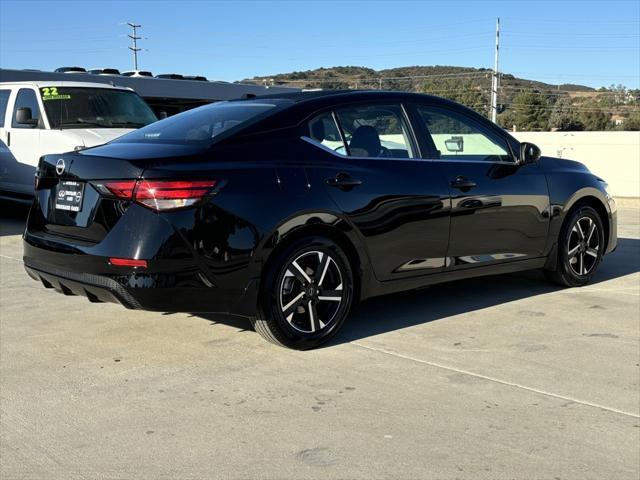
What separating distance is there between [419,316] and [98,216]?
2535mm

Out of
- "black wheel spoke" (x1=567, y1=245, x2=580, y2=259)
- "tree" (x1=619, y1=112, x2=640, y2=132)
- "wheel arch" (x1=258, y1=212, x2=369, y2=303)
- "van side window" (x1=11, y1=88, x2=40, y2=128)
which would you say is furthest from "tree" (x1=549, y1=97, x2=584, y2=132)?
"wheel arch" (x1=258, y1=212, x2=369, y2=303)

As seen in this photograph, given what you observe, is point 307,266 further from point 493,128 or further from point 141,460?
point 493,128

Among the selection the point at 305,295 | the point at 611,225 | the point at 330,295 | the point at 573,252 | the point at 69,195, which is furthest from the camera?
the point at 611,225

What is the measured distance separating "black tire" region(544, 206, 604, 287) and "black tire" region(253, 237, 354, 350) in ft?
8.01

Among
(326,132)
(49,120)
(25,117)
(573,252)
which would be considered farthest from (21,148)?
(573,252)

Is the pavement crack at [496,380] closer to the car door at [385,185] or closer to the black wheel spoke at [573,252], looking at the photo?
the car door at [385,185]

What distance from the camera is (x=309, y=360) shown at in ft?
14.6

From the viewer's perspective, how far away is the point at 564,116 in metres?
88.4

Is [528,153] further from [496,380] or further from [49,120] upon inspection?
[49,120]

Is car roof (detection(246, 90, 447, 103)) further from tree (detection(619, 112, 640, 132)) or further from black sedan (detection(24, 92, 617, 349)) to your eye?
→ tree (detection(619, 112, 640, 132))

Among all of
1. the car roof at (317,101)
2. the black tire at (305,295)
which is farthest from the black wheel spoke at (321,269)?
the car roof at (317,101)

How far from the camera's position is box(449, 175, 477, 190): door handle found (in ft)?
17.4

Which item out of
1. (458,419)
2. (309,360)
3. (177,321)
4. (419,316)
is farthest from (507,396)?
(177,321)

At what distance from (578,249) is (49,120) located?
→ 282 inches
